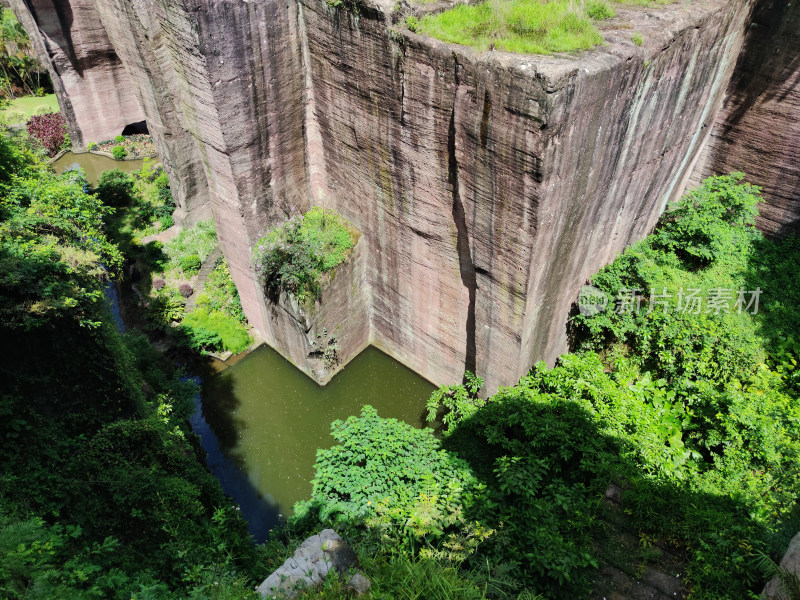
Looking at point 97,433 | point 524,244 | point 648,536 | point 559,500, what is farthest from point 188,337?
point 648,536

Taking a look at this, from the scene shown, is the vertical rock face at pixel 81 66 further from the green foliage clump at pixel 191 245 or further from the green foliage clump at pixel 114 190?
the green foliage clump at pixel 191 245

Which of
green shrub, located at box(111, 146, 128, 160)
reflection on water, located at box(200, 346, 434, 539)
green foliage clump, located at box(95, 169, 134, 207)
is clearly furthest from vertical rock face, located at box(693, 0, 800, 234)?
green shrub, located at box(111, 146, 128, 160)

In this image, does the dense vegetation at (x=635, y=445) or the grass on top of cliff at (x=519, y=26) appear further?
the grass on top of cliff at (x=519, y=26)

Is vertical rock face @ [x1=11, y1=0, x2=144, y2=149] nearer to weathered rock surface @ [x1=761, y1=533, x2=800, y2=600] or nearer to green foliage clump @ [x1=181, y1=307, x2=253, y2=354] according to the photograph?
green foliage clump @ [x1=181, y1=307, x2=253, y2=354]

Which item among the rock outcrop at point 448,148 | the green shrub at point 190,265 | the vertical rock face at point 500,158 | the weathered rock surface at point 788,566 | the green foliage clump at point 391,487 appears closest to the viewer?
the weathered rock surface at point 788,566

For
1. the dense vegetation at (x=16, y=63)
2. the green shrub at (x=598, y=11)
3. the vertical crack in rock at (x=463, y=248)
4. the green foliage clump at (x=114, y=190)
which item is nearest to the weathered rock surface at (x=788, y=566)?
the vertical crack in rock at (x=463, y=248)

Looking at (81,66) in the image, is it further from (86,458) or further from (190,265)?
(86,458)
